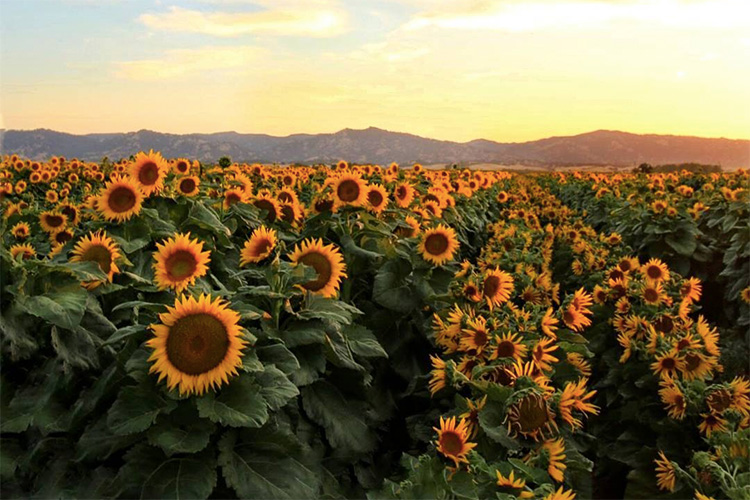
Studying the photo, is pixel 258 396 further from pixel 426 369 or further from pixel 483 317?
pixel 426 369

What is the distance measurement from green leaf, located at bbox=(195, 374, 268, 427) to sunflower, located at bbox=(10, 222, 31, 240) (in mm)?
4758

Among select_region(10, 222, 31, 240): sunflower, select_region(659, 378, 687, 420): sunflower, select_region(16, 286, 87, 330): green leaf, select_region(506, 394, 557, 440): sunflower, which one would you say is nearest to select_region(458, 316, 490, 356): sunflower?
select_region(506, 394, 557, 440): sunflower

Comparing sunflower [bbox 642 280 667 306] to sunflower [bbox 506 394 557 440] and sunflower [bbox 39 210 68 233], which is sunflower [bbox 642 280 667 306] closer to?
sunflower [bbox 506 394 557 440]

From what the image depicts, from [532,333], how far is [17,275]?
297 cm

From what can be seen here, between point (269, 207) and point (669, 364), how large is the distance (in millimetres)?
3691

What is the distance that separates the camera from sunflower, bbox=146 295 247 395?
2.70 metres

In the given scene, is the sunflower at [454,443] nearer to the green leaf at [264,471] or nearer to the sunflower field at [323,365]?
the sunflower field at [323,365]

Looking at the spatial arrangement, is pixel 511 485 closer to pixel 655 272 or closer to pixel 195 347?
pixel 195 347

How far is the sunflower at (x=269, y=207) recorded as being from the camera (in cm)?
593

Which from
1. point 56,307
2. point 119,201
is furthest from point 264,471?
point 119,201

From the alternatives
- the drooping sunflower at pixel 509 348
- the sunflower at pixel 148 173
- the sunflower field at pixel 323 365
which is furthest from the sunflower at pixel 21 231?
the drooping sunflower at pixel 509 348

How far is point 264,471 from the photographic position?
2912mm

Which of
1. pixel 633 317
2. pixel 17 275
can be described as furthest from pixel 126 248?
pixel 633 317

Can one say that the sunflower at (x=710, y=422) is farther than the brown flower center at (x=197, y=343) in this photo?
Yes
